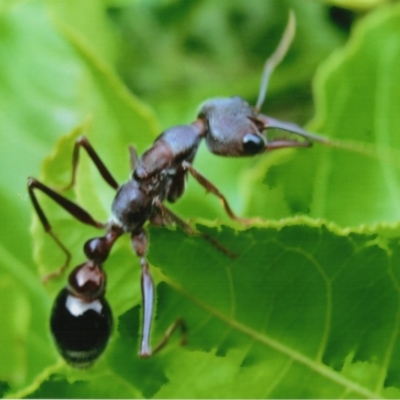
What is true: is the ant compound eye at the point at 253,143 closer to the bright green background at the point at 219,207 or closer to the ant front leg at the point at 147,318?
the bright green background at the point at 219,207

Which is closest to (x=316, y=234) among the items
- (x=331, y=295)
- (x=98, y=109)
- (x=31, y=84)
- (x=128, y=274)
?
(x=331, y=295)

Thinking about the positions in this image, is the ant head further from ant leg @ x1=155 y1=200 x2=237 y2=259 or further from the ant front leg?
the ant front leg

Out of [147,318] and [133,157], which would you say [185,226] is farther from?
[133,157]

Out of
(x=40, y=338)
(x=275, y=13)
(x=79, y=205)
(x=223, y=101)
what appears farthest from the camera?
(x=275, y=13)

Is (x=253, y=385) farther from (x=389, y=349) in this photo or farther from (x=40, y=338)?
(x=40, y=338)

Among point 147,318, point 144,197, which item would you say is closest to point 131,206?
point 144,197
